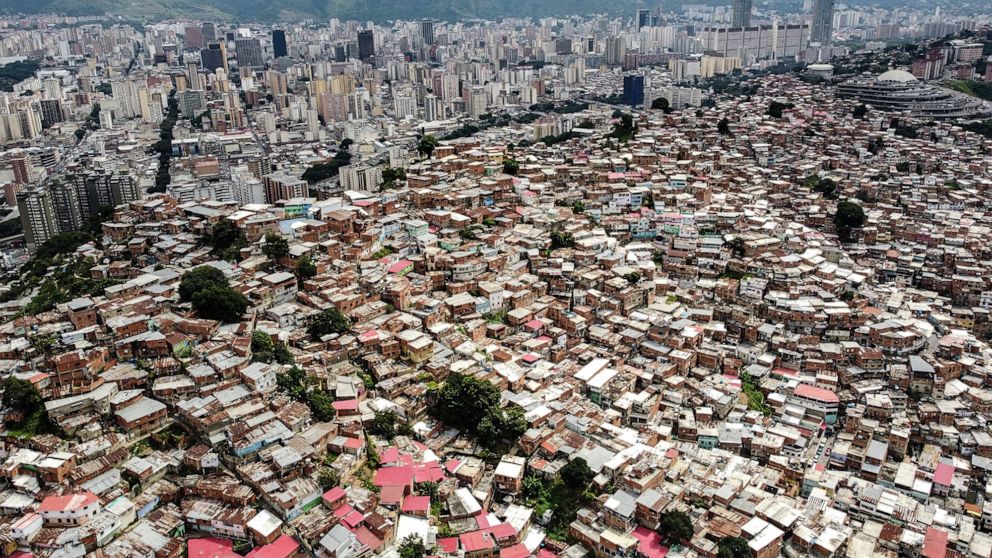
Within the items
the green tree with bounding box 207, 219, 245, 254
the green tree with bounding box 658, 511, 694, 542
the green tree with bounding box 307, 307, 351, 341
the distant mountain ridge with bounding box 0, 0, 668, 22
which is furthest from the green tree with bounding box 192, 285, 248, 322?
the distant mountain ridge with bounding box 0, 0, 668, 22

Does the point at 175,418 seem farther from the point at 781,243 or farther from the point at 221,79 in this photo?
the point at 221,79

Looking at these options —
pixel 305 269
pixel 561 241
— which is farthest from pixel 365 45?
pixel 305 269

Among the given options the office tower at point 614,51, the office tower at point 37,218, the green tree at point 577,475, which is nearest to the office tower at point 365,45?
the office tower at point 614,51

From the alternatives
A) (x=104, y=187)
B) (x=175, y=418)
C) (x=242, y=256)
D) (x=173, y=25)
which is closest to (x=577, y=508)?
(x=175, y=418)

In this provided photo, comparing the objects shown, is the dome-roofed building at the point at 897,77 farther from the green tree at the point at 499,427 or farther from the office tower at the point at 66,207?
the office tower at the point at 66,207

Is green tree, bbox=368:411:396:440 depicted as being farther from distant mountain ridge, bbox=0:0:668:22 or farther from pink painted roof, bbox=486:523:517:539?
distant mountain ridge, bbox=0:0:668:22

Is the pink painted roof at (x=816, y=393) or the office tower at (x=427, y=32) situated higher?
the office tower at (x=427, y=32)
